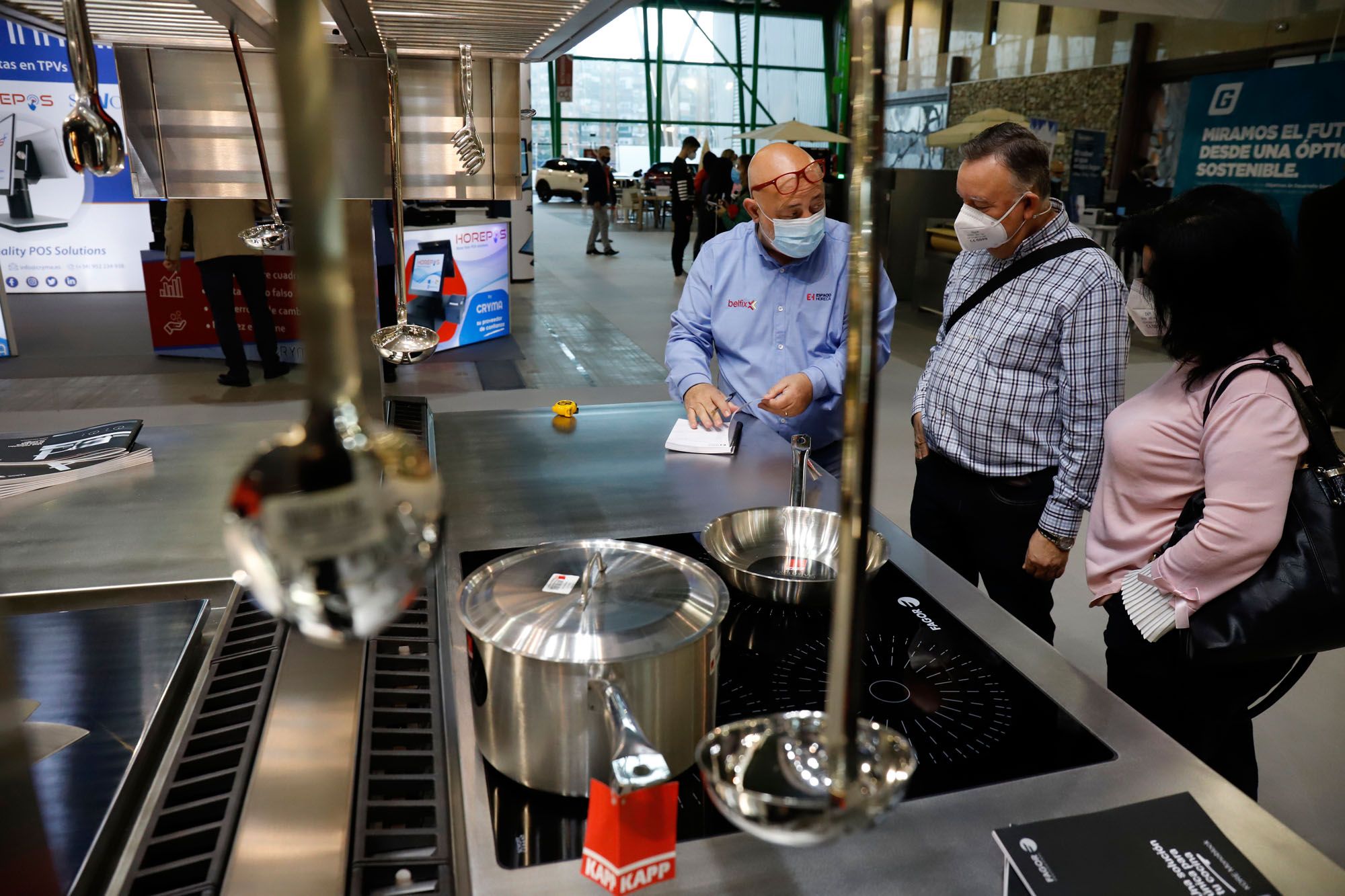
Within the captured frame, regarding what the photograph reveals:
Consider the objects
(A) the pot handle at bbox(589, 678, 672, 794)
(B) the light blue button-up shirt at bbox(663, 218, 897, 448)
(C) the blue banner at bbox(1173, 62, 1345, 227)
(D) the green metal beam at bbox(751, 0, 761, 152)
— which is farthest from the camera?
(D) the green metal beam at bbox(751, 0, 761, 152)

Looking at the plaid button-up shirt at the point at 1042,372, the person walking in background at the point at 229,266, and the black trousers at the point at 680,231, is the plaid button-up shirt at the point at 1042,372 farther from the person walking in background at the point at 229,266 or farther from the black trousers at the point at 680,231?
the black trousers at the point at 680,231

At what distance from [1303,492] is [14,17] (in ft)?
7.97

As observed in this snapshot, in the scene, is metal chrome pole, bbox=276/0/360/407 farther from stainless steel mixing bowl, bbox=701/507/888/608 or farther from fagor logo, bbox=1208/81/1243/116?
fagor logo, bbox=1208/81/1243/116

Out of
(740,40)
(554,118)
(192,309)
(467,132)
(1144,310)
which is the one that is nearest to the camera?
(1144,310)

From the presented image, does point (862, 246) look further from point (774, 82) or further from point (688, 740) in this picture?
point (774, 82)

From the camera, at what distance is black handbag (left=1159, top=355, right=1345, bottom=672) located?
1.40 metres

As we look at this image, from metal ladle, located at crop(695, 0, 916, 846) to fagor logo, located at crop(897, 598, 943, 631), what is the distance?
933 mm

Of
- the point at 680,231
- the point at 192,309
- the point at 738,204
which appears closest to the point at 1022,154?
the point at 192,309

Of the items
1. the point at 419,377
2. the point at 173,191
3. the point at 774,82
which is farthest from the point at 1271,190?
the point at 774,82

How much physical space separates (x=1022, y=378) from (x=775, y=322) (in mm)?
684

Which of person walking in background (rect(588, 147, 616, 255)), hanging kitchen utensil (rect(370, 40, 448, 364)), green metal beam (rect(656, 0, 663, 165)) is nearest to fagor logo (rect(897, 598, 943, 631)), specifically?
hanging kitchen utensil (rect(370, 40, 448, 364))

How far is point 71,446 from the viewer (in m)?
2.01

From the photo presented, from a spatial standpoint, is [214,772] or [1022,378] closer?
[214,772]

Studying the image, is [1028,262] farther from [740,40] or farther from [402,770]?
[740,40]
